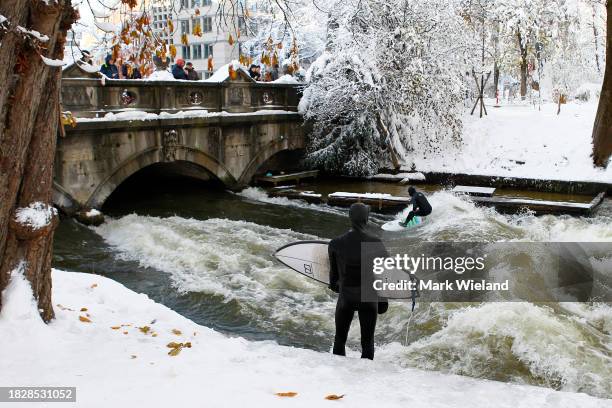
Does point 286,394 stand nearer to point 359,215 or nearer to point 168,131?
point 359,215

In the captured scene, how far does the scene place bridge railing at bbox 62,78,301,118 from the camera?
1483cm

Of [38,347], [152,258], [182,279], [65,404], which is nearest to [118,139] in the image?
[152,258]

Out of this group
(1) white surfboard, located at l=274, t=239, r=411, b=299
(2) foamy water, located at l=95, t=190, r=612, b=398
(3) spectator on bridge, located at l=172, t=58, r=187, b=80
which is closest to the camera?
(2) foamy water, located at l=95, t=190, r=612, b=398

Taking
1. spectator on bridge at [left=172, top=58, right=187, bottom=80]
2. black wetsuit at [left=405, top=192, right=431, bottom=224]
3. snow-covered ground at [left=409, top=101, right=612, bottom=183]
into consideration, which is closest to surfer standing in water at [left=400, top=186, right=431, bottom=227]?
black wetsuit at [left=405, top=192, right=431, bottom=224]

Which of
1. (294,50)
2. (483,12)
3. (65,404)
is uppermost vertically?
(483,12)

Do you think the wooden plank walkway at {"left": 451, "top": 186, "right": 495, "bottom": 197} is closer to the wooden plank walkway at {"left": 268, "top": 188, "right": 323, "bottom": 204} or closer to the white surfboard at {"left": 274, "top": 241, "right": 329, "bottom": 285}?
the wooden plank walkway at {"left": 268, "top": 188, "right": 323, "bottom": 204}

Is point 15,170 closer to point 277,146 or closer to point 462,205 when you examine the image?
point 462,205

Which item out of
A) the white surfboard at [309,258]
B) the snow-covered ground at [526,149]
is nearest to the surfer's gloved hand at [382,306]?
the white surfboard at [309,258]

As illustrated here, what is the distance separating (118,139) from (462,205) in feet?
30.9

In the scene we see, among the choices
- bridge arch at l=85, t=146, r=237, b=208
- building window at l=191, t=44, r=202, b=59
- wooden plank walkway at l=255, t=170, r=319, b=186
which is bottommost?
wooden plank walkway at l=255, t=170, r=319, b=186

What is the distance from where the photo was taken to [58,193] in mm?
14812

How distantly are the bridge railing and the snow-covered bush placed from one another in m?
1.43

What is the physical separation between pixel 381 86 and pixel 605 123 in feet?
24.7

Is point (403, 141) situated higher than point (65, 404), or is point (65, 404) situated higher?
point (403, 141)
